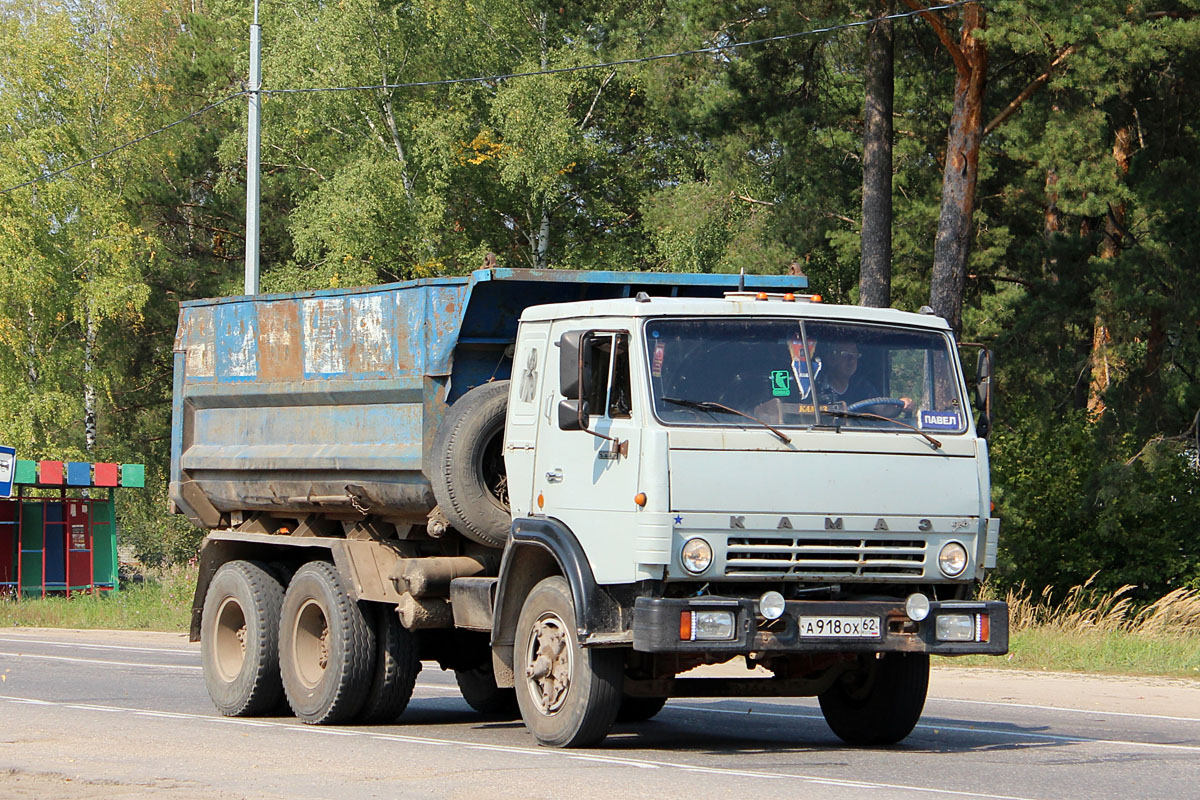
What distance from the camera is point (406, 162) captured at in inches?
1592

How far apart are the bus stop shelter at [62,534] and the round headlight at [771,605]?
2449 centimetres

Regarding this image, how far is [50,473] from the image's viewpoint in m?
31.5

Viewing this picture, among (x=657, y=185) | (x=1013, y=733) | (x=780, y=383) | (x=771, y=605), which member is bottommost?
(x=1013, y=733)

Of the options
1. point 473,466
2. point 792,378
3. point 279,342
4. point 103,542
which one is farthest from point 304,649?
point 103,542

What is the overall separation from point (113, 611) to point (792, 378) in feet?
72.9

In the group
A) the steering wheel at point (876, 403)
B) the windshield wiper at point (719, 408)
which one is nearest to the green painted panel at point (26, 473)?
the windshield wiper at point (719, 408)

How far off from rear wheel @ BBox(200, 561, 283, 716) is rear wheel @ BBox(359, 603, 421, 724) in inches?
41.9

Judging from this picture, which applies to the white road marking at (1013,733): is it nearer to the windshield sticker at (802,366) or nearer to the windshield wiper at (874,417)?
the windshield wiper at (874,417)

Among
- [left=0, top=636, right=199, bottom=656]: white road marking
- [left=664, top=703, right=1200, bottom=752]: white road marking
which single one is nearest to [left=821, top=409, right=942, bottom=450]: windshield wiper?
[left=664, top=703, right=1200, bottom=752]: white road marking

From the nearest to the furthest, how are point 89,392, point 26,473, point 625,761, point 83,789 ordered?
point 83,789
point 625,761
point 26,473
point 89,392

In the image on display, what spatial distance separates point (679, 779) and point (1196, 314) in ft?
68.4

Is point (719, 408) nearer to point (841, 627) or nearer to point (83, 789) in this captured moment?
point (841, 627)

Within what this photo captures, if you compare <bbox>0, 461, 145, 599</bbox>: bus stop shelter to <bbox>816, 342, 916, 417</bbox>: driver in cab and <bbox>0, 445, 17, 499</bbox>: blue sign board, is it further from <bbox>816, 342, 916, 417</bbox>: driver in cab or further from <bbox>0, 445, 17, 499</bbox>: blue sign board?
<bbox>816, 342, 916, 417</bbox>: driver in cab

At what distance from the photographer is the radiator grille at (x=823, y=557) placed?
9375 millimetres
